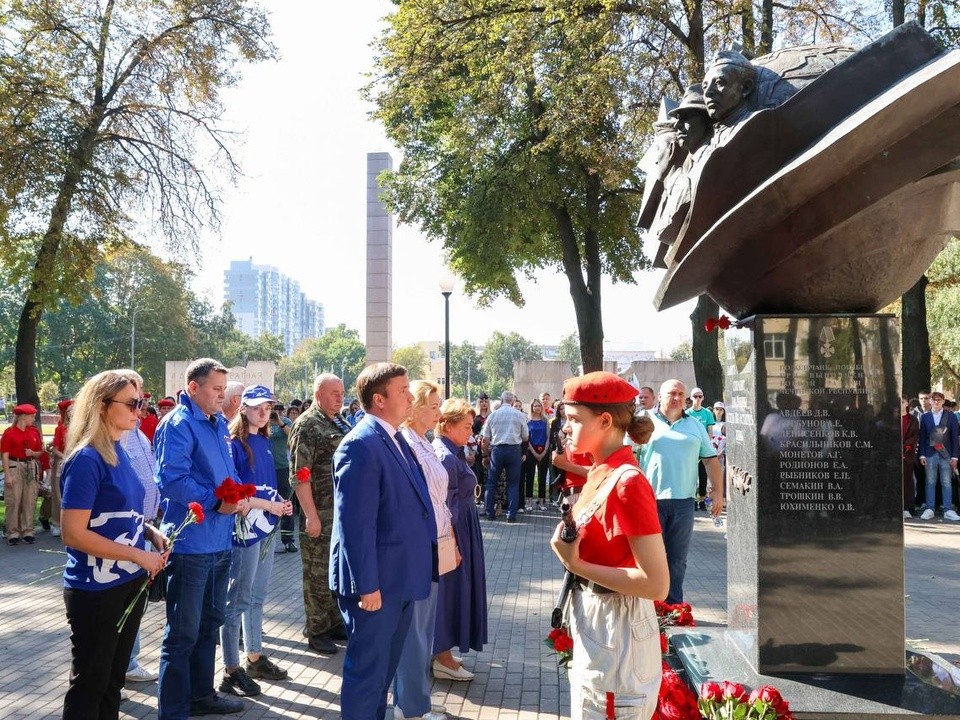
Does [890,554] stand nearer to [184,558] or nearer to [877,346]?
[877,346]

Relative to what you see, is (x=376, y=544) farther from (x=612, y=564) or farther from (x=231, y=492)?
(x=612, y=564)

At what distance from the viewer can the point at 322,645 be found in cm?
657

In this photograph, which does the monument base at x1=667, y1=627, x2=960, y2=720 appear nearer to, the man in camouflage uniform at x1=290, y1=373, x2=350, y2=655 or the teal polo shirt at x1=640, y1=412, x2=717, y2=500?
the teal polo shirt at x1=640, y1=412, x2=717, y2=500

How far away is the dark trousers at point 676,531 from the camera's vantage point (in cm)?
695

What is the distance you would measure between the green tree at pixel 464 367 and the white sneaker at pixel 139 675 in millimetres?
103728

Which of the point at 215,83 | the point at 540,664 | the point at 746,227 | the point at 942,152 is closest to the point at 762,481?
the point at 746,227

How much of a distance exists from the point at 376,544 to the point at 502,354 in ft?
390

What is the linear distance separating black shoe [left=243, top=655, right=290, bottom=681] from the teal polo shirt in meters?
3.20

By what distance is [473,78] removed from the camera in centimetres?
2039

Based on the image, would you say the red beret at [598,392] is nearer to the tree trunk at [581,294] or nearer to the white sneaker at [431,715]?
the white sneaker at [431,715]

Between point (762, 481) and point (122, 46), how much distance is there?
56.5 ft

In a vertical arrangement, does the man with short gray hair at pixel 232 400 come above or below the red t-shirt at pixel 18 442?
above

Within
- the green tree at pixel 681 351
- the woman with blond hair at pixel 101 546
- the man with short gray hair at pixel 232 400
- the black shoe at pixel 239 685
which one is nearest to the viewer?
the woman with blond hair at pixel 101 546

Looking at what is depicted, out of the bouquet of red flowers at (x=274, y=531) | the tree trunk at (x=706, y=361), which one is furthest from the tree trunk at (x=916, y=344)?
the bouquet of red flowers at (x=274, y=531)
